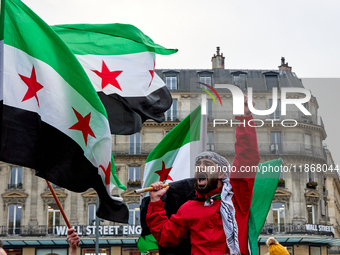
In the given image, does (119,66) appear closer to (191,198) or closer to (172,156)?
(172,156)

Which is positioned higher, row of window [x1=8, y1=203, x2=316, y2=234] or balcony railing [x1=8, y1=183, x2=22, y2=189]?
balcony railing [x1=8, y1=183, x2=22, y2=189]

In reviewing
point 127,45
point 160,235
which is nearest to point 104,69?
point 127,45

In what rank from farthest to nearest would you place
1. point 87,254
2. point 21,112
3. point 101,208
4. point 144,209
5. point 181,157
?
point 87,254
point 181,157
point 144,209
point 101,208
point 21,112

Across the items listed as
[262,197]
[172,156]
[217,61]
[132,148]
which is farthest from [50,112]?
[217,61]

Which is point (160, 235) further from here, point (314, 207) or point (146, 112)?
point (314, 207)

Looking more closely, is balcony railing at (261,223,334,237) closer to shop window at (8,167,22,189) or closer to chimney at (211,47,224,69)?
chimney at (211,47,224,69)

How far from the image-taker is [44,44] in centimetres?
809

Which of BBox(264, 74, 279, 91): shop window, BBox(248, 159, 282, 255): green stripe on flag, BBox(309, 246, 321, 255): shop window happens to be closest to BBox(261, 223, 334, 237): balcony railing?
BBox(309, 246, 321, 255): shop window

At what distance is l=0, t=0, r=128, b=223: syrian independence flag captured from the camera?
7.49 m

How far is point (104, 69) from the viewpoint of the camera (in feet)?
35.8

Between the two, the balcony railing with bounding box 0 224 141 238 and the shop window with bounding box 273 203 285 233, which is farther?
the shop window with bounding box 273 203 285 233

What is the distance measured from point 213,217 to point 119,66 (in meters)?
4.98

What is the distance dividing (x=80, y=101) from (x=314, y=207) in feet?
140

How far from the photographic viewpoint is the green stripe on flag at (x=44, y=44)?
774 cm
